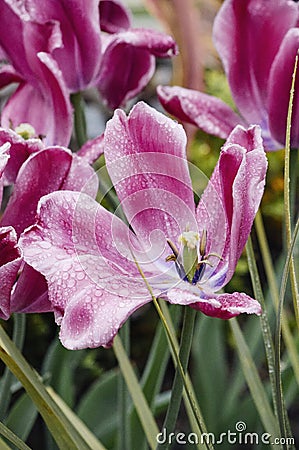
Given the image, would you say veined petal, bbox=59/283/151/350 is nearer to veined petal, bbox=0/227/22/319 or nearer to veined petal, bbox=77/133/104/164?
veined petal, bbox=0/227/22/319

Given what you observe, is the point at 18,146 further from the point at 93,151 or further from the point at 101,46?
the point at 101,46

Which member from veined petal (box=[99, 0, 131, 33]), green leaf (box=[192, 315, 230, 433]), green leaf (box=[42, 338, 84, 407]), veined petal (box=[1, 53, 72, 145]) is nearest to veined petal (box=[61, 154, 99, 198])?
veined petal (box=[1, 53, 72, 145])

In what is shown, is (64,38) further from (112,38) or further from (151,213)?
(151,213)

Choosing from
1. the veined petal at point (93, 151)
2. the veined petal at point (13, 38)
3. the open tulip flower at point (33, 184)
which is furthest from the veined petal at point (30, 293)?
the veined petal at point (13, 38)

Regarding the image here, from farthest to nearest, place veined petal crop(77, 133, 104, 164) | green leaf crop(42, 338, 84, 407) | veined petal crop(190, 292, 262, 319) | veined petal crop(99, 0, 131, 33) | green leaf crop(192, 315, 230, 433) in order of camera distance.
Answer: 1. green leaf crop(192, 315, 230, 433)
2. green leaf crop(42, 338, 84, 407)
3. veined petal crop(99, 0, 131, 33)
4. veined petal crop(77, 133, 104, 164)
5. veined petal crop(190, 292, 262, 319)

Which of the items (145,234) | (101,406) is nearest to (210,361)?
(101,406)

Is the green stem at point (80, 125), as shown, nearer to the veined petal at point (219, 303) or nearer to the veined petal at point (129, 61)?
the veined petal at point (129, 61)
